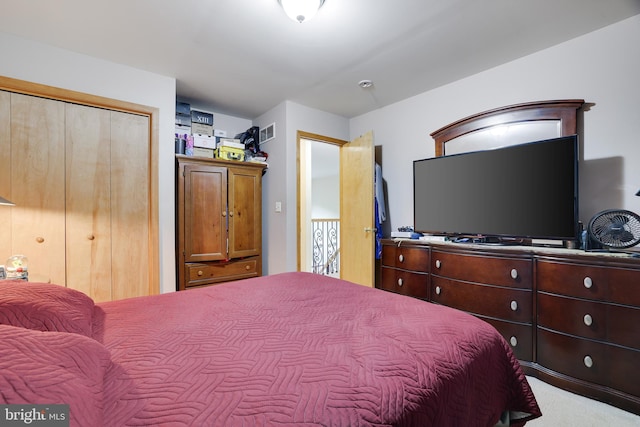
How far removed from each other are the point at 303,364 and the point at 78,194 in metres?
2.57

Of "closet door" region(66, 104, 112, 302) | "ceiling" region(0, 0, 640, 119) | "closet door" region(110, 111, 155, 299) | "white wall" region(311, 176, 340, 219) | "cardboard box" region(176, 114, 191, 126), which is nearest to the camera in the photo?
"ceiling" region(0, 0, 640, 119)

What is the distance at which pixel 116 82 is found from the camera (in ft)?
8.16

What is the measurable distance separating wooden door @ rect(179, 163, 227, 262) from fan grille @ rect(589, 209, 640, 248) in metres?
3.15

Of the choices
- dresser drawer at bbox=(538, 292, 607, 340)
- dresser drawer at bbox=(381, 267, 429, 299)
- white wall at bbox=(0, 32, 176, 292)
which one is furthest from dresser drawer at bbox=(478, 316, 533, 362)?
white wall at bbox=(0, 32, 176, 292)

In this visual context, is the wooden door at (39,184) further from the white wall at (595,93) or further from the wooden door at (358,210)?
the white wall at (595,93)

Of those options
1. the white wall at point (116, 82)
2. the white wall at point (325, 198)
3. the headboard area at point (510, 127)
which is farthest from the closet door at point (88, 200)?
the white wall at point (325, 198)

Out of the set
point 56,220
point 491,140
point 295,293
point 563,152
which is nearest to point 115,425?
point 295,293

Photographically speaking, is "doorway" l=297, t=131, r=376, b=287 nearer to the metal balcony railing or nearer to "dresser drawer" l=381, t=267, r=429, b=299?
"dresser drawer" l=381, t=267, r=429, b=299

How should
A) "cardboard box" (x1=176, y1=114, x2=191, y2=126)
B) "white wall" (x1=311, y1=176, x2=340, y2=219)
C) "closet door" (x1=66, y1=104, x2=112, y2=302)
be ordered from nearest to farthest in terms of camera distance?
1. "closet door" (x1=66, y1=104, x2=112, y2=302)
2. "cardboard box" (x1=176, y1=114, x2=191, y2=126)
3. "white wall" (x1=311, y1=176, x2=340, y2=219)

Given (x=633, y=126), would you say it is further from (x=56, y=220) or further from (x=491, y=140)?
(x=56, y=220)

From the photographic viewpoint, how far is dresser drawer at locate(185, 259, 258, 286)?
289 centimetres

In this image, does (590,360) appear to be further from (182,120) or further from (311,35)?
(182,120)

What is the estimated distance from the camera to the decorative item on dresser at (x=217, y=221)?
9.38 ft

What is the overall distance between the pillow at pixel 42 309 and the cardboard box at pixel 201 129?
98.0 inches
